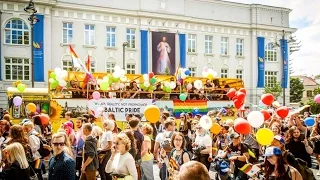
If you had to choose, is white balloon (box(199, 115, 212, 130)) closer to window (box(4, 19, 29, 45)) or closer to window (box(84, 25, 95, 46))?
window (box(4, 19, 29, 45))

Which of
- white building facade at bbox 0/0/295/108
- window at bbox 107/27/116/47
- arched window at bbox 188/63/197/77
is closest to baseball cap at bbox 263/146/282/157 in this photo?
white building facade at bbox 0/0/295/108

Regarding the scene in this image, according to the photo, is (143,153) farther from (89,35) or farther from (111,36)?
(111,36)

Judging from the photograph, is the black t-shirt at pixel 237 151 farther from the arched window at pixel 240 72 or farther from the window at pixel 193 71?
the arched window at pixel 240 72

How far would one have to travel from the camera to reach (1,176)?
4.98 m

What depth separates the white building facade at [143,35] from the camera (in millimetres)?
27969

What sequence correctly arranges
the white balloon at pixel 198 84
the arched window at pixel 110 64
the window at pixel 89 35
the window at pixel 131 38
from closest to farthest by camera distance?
1. the white balloon at pixel 198 84
2. the window at pixel 89 35
3. the arched window at pixel 110 64
4. the window at pixel 131 38

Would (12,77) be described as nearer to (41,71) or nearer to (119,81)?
(41,71)

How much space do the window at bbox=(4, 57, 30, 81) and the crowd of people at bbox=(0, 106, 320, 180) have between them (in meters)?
19.0

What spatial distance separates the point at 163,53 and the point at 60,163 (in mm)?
29172

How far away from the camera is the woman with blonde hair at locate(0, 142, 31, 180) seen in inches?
191

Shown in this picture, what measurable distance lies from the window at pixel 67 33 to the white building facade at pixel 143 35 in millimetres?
67

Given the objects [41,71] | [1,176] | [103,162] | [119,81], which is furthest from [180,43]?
[1,176]

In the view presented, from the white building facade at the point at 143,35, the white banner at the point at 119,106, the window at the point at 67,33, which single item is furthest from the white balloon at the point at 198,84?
the window at the point at 67,33

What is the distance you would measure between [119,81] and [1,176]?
38.5 feet
